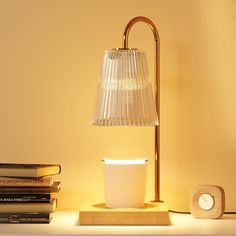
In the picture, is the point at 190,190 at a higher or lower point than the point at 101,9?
lower

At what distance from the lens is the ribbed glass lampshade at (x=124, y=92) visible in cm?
178

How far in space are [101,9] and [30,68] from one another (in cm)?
29

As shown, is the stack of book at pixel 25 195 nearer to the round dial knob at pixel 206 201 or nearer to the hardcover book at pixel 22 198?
the hardcover book at pixel 22 198

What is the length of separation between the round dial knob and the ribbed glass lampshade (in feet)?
0.89

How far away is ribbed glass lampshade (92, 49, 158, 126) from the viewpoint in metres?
1.78

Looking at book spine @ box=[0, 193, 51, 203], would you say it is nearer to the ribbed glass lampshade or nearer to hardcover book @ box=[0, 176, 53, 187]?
hardcover book @ box=[0, 176, 53, 187]

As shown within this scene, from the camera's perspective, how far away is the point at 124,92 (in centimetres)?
179

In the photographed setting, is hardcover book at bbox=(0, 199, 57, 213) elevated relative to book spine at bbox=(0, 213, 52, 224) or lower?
elevated

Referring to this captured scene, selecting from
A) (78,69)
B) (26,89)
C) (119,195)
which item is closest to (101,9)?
(78,69)

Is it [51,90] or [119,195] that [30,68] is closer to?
[51,90]

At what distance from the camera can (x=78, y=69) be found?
2.08 metres

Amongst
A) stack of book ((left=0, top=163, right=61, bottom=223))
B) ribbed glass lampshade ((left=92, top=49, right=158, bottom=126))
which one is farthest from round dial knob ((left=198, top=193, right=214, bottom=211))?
stack of book ((left=0, top=163, right=61, bottom=223))

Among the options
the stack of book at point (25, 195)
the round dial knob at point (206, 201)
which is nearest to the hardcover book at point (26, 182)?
the stack of book at point (25, 195)

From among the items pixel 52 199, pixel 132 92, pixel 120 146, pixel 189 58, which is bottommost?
pixel 52 199
